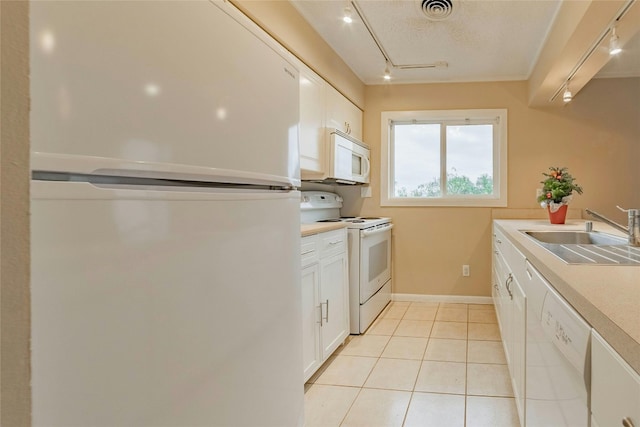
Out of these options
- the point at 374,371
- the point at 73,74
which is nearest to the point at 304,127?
the point at 374,371

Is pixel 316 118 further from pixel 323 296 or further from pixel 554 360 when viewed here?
pixel 554 360

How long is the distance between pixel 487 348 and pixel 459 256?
4.79 feet

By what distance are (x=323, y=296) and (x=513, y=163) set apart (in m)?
2.67

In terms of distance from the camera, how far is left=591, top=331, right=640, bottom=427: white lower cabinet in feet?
1.74

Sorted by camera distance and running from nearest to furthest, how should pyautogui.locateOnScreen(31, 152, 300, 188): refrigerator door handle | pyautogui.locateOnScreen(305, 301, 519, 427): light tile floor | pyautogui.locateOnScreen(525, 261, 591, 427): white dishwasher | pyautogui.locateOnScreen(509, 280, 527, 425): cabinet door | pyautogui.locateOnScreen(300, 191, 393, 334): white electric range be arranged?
pyautogui.locateOnScreen(31, 152, 300, 188): refrigerator door handle, pyautogui.locateOnScreen(525, 261, 591, 427): white dishwasher, pyautogui.locateOnScreen(509, 280, 527, 425): cabinet door, pyautogui.locateOnScreen(305, 301, 519, 427): light tile floor, pyautogui.locateOnScreen(300, 191, 393, 334): white electric range

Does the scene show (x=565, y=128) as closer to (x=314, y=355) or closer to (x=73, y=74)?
(x=314, y=355)

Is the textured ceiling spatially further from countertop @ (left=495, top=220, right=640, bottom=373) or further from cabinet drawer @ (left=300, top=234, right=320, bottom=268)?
countertop @ (left=495, top=220, right=640, bottom=373)

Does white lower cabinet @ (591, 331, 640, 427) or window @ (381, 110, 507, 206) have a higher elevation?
window @ (381, 110, 507, 206)

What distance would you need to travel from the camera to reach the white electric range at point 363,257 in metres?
3.25

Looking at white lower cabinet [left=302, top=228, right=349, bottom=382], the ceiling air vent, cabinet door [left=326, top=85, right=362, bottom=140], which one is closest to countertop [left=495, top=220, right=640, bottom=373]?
white lower cabinet [left=302, top=228, right=349, bottom=382]

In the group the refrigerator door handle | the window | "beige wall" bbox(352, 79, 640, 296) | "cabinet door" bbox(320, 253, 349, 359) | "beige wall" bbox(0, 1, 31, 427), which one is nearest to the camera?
"beige wall" bbox(0, 1, 31, 427)

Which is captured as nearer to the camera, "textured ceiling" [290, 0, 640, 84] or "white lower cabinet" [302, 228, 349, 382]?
"white lower cabinet" [302, 228, 349, 382]

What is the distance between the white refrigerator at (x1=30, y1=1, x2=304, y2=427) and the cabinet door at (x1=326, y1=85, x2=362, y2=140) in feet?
7.44

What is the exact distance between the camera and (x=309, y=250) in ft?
7.66
